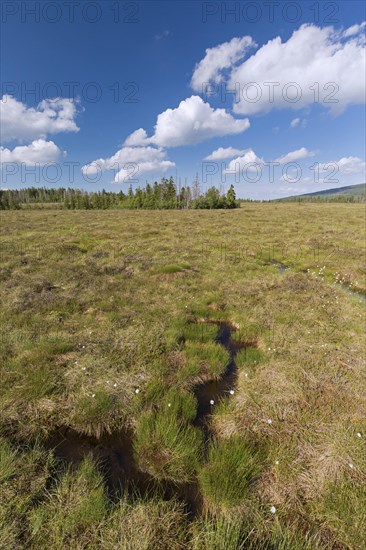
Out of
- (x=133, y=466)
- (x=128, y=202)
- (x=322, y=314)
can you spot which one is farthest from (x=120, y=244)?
(x=128, y=202)

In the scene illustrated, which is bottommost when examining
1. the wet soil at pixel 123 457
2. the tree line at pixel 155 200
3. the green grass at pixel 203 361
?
the wet soil at pixel 123 457

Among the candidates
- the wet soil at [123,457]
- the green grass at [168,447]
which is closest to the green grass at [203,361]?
the wet soil at [123,457]

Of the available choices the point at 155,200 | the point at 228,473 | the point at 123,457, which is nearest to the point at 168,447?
the point at 123,457

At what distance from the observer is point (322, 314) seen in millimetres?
9703

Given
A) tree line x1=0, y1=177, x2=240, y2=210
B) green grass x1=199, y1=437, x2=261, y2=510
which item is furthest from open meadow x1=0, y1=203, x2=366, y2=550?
tree line x1=0, y1=177, x2=240, y2=210

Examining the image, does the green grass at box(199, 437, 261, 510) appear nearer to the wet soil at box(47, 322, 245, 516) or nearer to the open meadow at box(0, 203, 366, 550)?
the open meadow at box(0, 203, 366, 550)

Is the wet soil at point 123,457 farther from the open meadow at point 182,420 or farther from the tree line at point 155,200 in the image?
the tree line at point 155,200

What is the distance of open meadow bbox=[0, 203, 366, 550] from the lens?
330 centimetres

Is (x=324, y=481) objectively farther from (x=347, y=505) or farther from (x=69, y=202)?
(x=69, y=202)

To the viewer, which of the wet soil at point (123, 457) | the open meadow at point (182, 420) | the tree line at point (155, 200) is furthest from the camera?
the tree line at point (155, 200)

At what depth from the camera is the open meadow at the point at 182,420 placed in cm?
330

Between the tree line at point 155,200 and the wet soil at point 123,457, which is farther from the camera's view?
the tree line at point 155,200

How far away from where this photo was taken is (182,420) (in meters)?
4.89

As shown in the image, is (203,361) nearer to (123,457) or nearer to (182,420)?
(182,420)
